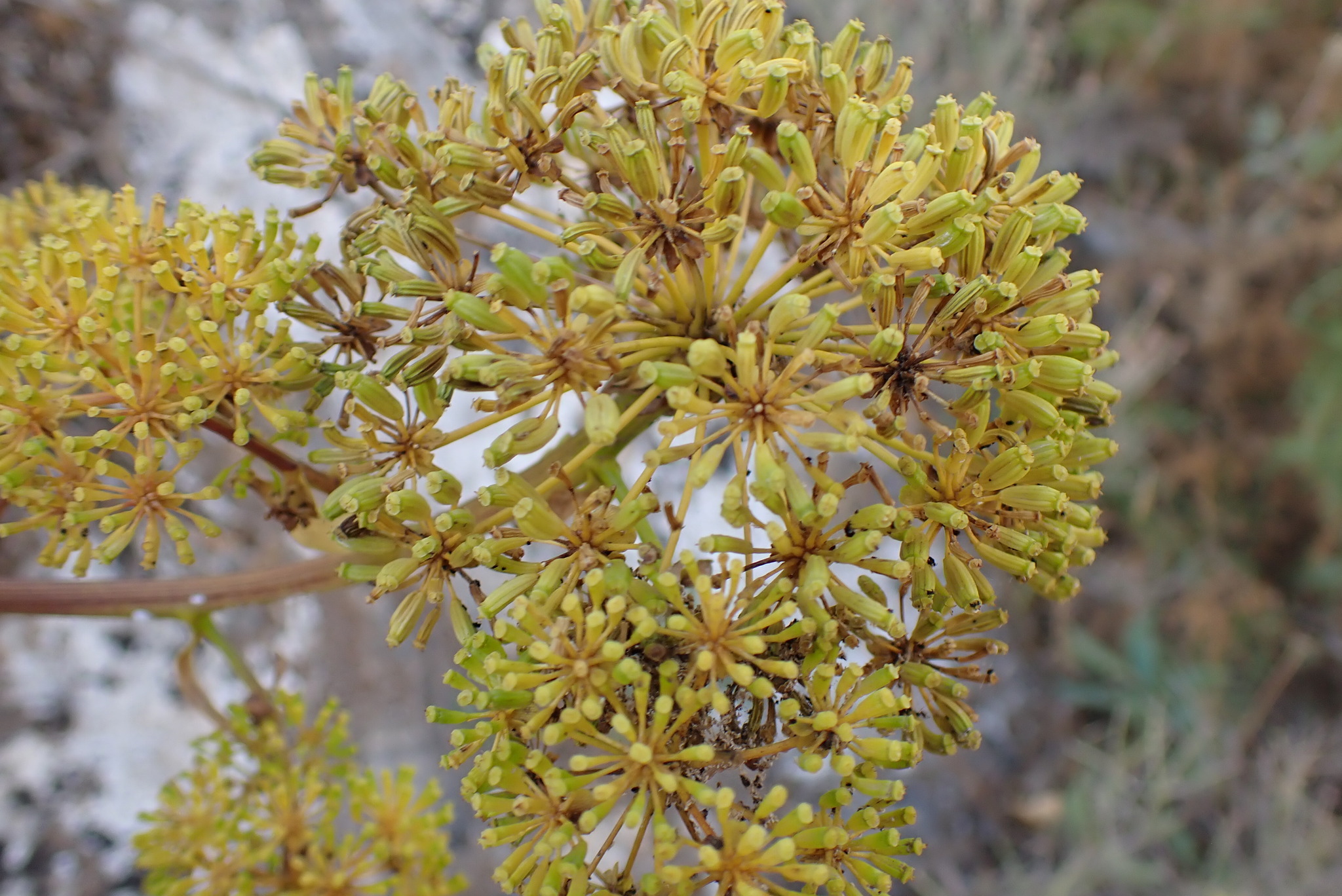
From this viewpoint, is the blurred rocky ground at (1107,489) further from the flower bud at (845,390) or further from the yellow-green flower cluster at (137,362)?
the flower bud at (845,390)


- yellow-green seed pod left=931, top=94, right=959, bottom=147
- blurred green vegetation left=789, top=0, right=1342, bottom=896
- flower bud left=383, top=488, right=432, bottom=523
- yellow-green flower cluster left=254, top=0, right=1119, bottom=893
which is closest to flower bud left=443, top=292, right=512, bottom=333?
yellow-green flower cluster left=254, top=0, right=1119, bottom=893

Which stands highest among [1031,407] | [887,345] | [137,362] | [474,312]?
[137,362]

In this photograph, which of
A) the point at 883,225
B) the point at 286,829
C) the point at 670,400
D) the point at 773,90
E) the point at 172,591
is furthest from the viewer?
the point at 286,829

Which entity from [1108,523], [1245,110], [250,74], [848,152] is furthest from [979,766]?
[250,74]

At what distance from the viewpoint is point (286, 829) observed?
2312mm

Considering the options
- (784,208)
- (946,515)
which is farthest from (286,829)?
(784,208)

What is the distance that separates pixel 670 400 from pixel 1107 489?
3.93m

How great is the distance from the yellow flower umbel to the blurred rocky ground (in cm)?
220

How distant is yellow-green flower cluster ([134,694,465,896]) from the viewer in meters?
2.28

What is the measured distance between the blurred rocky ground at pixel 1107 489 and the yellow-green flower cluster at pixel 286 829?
4.47ft

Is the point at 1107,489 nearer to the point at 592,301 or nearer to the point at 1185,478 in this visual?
the point at 1185,478

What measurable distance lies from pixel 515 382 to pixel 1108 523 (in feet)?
14.0

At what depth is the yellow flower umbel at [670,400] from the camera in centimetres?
146

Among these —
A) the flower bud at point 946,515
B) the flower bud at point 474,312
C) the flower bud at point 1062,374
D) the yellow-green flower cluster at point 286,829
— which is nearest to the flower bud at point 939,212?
the flower bud at point 1062,374
